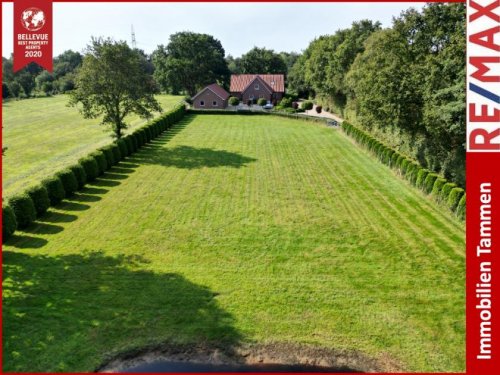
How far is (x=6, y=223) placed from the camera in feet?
56.0

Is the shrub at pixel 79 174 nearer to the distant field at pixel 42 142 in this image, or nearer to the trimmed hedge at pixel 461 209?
the distant field at pixel 42 142

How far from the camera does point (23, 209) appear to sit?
18.5 metres

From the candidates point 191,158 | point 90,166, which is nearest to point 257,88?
point 191,158

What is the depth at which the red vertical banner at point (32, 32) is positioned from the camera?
20.9m

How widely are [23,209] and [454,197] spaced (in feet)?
71.3

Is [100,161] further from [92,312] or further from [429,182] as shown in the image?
[429,182]

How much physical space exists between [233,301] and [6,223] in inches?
434

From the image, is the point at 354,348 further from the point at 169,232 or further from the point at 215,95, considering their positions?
the point at 215,95

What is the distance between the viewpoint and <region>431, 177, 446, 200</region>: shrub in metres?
22.4

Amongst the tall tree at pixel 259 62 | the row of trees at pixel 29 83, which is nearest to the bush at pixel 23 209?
the row of trees at pixel 29 83

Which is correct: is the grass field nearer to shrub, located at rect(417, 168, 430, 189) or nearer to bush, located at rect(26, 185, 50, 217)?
bush, located at rect(26, 185, 50, 217)

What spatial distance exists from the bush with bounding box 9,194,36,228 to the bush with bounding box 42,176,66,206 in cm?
238

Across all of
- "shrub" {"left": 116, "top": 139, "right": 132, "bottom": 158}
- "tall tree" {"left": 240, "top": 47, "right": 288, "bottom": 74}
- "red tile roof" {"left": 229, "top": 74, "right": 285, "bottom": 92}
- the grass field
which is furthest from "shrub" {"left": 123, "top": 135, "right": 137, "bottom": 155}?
"tall tree" {"left": 240, "top": 47, "right": 288, "bottom": 74}

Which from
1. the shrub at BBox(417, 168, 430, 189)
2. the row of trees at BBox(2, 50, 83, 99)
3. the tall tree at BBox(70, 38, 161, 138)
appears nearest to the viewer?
the shrub at BBox(417, 168, 430, 189)
